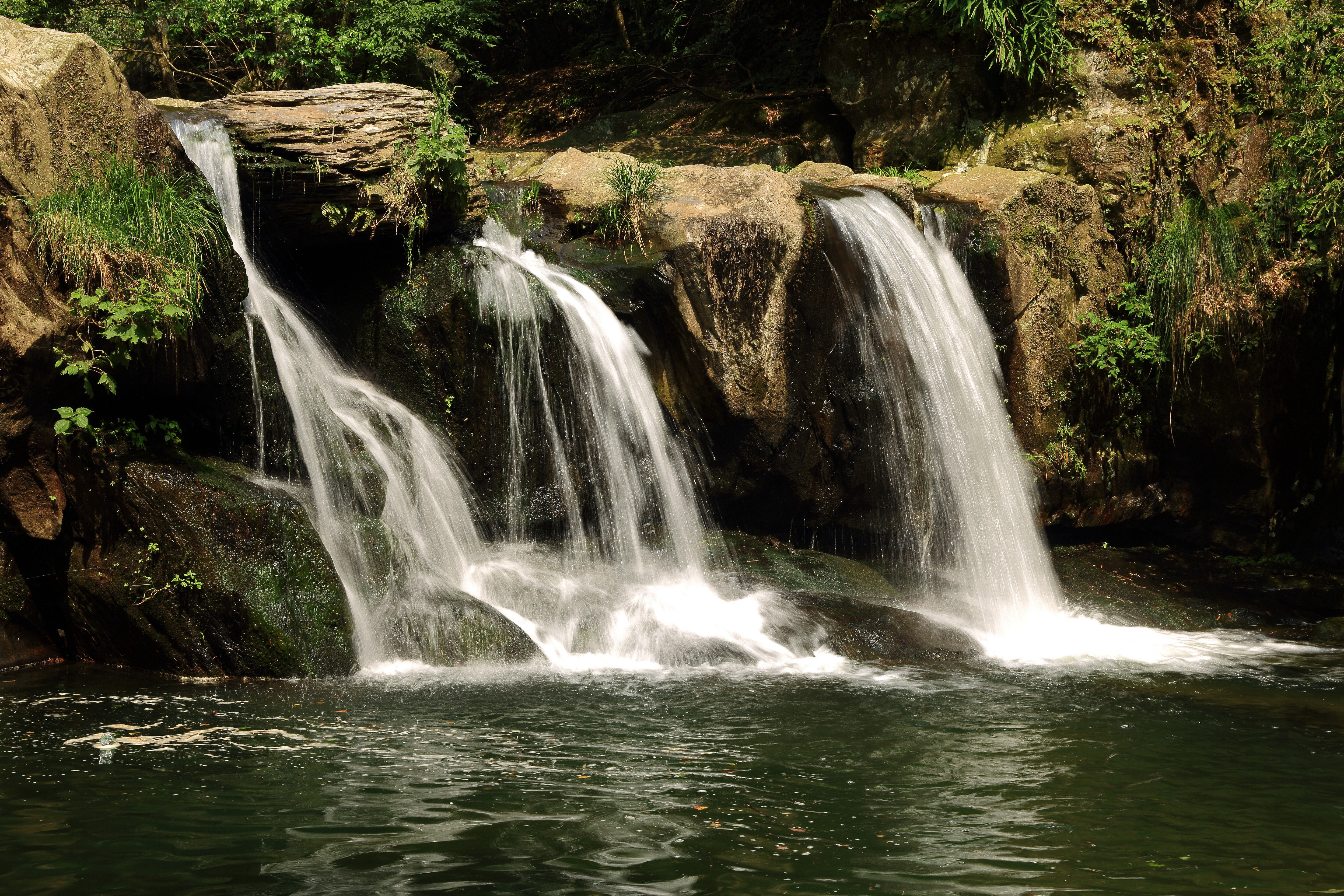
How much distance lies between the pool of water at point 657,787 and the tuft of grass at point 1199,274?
488 centimetres

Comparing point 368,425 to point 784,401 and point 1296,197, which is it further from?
point 1296,197

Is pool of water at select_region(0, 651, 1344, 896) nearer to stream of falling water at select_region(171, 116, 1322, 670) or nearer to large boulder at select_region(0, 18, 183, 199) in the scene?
stream of falling water at select_region(171, 116, 1322, 670)

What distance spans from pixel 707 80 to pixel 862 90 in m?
5.33

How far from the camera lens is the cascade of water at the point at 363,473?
6887 mm

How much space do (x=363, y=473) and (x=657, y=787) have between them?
13.3 feet

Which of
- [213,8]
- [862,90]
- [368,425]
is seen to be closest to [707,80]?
[862,90]

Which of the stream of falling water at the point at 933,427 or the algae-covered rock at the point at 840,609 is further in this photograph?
the stream of falling water at the point at 933,427

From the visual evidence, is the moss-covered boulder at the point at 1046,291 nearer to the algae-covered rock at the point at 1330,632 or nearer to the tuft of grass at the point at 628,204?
the algae-covered rock at the point at 1330,632

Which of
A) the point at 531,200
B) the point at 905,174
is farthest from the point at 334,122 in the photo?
the point at 905,174

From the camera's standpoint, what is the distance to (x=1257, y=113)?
11016mm

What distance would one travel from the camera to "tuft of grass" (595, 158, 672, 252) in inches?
363

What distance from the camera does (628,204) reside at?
9266 millimetres

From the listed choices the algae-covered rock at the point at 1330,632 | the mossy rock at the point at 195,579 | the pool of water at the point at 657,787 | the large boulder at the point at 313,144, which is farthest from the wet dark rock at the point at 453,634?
the algae-covered rock at the point at 1330,632

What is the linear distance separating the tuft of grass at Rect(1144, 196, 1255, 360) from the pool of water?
488 centimetres
